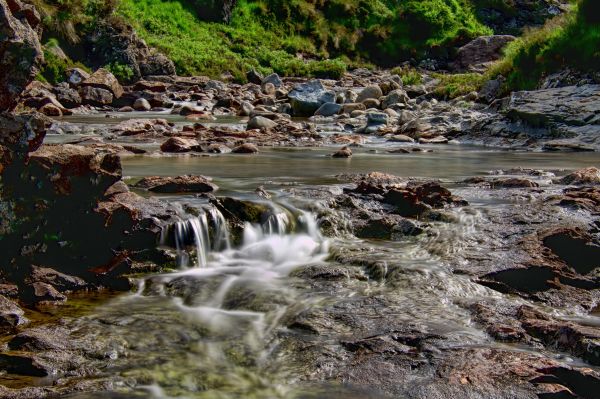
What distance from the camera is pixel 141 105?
25891 mm

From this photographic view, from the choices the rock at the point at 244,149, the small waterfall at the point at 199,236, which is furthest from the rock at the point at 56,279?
the rock at the point at 244,149

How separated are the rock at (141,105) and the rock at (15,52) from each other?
804 inches

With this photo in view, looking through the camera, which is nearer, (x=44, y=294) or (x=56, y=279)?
(x=44, y=294)

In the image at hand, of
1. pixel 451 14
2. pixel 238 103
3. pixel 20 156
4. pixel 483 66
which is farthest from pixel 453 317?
pixel 451 14

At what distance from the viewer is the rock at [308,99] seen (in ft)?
83.5

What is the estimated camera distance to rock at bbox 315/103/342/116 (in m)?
25.0

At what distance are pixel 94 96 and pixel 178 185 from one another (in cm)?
1791

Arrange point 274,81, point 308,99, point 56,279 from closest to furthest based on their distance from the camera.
Result: point 56,279 → point 308,99 → point 274,81

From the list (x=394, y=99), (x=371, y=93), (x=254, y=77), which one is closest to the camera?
(x=394, y=99)

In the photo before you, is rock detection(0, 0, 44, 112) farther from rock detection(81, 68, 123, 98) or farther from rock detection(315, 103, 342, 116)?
rock detection(81, 68, 123, 98)

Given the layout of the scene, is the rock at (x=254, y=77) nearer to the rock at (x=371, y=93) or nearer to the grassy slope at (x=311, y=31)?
the grassy slope at (x=311, y=31)

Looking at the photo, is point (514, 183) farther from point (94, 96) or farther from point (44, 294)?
point (94, 96)

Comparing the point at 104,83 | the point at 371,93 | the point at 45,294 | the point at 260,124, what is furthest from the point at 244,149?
the point at 371,93

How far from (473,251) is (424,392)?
3178 millimetres
